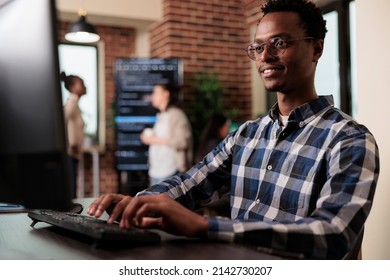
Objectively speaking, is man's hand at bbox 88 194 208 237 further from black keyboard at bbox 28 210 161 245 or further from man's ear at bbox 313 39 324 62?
man's ear at bbox 313 39 324 62

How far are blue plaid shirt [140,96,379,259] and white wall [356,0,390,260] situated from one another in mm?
485

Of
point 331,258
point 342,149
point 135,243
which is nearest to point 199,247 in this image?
point 135,243

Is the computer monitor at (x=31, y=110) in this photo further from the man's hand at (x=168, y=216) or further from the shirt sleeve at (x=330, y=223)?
the shirt sleeve at (x=330, y=223)

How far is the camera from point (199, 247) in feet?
2.48

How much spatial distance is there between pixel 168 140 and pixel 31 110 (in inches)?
141

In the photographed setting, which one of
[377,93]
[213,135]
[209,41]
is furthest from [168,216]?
[209,41]

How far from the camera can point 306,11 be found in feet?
4.02

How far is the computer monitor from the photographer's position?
58 cm

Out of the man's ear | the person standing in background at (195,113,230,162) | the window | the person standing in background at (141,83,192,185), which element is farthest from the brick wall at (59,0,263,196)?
the man's ear

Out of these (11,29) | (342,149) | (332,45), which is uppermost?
(332,45)

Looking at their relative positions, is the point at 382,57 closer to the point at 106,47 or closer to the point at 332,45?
the point at 332,45

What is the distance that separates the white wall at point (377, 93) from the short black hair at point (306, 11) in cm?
40

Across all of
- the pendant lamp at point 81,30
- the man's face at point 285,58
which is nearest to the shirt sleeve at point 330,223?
the man's face at point 285,58
